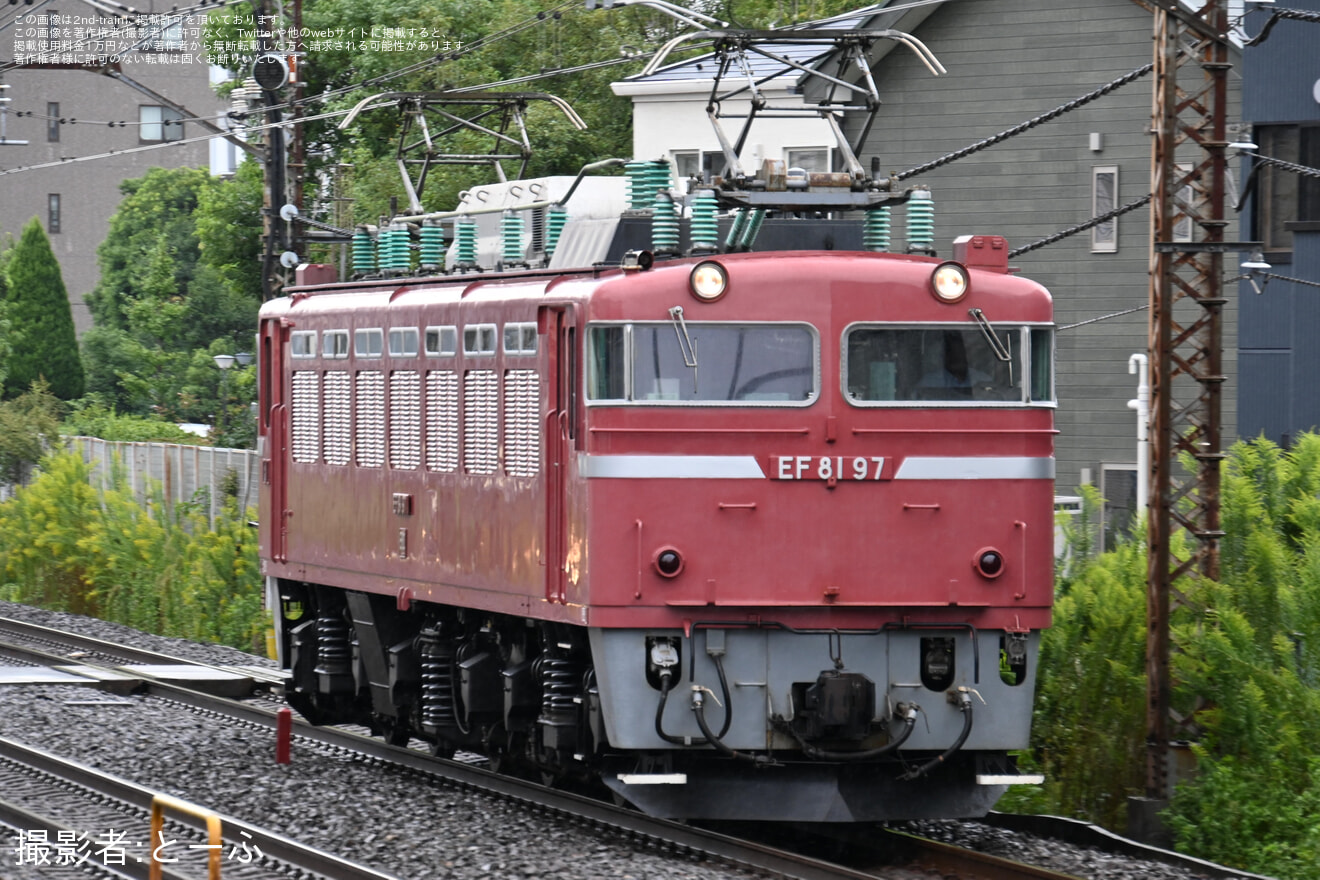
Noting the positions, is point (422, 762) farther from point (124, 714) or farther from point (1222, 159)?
point (1222, 159)

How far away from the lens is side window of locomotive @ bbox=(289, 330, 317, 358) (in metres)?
15.6

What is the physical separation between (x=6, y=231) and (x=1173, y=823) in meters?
63.9

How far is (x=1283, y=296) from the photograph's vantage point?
22203mm

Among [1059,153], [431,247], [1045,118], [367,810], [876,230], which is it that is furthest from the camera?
[1059,153]

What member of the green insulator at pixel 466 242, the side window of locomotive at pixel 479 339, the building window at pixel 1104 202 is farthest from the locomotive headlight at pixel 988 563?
the building window at pixel 1104 202

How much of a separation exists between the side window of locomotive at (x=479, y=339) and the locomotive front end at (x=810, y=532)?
1.55 m

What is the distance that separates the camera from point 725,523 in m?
11.3

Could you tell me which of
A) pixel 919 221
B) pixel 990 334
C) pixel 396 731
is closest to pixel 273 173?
pixel 396 731

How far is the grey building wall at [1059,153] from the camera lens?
2606cm

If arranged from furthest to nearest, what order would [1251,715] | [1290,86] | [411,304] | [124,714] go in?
[1290,86] < [124,714] < [411,304] < [1251,715]

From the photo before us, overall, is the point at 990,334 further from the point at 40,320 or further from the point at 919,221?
the point at 40,320

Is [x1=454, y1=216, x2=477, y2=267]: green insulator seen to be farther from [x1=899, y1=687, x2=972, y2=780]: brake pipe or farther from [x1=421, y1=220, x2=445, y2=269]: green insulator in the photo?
[x1=899, y1=687, x2=972, y2=780]: brake pipe

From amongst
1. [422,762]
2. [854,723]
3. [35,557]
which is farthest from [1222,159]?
[35,557]

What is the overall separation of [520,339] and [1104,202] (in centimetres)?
1540
